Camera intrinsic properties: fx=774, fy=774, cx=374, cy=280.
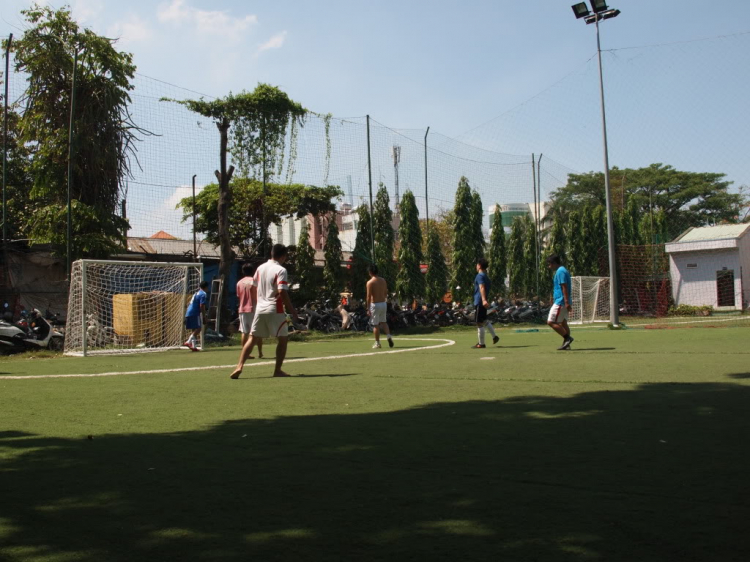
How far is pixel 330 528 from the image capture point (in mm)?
3078

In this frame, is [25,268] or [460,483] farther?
[25,268]

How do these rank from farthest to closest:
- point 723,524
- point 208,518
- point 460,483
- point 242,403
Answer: point 242,403, point 460,483, point 208,518, point 723,524

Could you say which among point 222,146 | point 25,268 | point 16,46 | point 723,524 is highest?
point 16,46

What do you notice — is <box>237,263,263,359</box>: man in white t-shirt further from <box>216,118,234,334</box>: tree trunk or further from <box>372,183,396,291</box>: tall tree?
<box>372,183,396,291</box>: tall tree

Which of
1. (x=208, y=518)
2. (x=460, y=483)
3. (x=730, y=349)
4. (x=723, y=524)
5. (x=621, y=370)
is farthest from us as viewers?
(x=730, y=349)

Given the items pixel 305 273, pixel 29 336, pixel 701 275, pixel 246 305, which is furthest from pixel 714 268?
pixel 29 336

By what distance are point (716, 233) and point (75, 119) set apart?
108 feet

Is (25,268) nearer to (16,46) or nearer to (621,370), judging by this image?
(16,46)

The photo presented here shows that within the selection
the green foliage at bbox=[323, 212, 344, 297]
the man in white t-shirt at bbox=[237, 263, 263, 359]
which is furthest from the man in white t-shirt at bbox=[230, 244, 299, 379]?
the green foliage at bbox=[323, 212, 344, 297]

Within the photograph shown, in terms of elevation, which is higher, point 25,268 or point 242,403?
point 25,268

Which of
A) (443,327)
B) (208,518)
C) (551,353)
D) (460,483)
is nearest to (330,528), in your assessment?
(208,518)

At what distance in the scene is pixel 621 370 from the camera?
8898 mm

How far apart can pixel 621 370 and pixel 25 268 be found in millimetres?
20908

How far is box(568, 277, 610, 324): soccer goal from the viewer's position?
29016 mm
